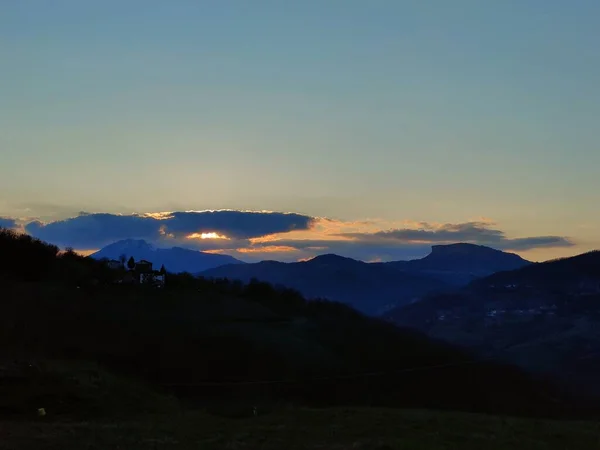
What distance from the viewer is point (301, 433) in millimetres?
26312

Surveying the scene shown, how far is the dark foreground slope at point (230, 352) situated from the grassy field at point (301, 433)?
7633 mm

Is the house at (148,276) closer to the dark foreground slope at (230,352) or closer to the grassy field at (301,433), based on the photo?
the dark foreground slope at (230,352)

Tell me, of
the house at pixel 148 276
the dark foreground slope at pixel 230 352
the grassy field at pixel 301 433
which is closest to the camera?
the grassy field at pixel 301 433

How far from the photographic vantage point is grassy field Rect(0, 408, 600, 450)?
2358 centimetres

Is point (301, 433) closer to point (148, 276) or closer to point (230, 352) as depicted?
point (230, 352)

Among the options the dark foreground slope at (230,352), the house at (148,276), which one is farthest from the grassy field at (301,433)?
the house at (148,276)

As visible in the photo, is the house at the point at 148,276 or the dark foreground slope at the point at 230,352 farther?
the house at the point at 148,276

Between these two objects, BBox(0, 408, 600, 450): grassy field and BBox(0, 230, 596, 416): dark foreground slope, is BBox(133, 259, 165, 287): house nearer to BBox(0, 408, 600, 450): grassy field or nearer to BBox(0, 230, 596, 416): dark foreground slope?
BBox(0, 230, 596, 416): dark foreground slope

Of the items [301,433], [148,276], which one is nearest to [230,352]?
[301,433]

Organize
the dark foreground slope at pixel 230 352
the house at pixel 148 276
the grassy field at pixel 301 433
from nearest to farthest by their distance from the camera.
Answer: the grassy field at pixel 301 433 < the dark foreground slope at pixel 230 352 < the house at pixel 148 276

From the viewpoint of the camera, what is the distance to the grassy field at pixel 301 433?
23.6 metres

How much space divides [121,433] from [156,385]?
27.5 meters

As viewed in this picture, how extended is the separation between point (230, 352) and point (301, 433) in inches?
1689

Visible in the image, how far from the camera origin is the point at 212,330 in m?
76.2
